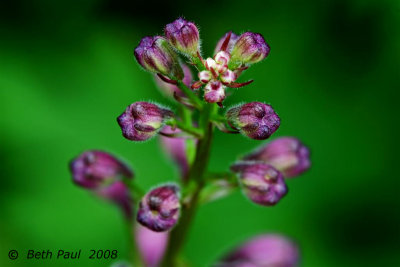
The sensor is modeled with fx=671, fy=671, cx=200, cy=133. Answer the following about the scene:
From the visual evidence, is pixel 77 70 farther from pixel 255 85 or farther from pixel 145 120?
pixel 145 120

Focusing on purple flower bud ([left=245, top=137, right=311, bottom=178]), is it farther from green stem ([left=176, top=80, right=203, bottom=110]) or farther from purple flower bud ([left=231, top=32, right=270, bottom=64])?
purple flower bud ([left=231, top=32, right=270, bottom=64])

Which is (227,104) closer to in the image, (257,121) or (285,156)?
(285,156)

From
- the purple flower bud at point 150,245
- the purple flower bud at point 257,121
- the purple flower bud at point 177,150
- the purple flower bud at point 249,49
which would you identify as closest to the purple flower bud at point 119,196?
the purple flower bud at point 150,245

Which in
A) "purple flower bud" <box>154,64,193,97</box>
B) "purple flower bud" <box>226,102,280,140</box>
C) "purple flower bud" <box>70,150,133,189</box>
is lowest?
"purple flower bud" <box>70,150,133,189</box>

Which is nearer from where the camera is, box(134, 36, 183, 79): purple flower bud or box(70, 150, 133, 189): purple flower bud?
box(134, 36, 183, 79): purple flower bud

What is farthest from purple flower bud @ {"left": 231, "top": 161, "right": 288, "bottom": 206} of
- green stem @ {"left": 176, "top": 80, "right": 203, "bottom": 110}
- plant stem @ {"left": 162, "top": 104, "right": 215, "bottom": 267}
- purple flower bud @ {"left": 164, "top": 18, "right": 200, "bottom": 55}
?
purple flower bud @ {"left": 164, "top": 18, "right": 200, "bottom": 55}

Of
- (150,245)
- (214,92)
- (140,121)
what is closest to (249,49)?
(214,92)

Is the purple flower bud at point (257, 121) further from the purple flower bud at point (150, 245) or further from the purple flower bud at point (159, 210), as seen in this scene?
the purple flower bud at point (150, 245)

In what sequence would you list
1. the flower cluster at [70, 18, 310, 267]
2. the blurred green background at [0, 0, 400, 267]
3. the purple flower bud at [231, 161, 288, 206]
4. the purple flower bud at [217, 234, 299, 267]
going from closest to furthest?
the flower cluster at [70, 18, 310, 267] → the purple flower bud at [231, 161, 288, 206] → the purple flower bud at [217, 234, 299, 267] → the blurred green background at [0, 0, 400, 267]
